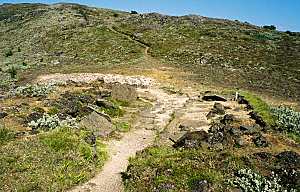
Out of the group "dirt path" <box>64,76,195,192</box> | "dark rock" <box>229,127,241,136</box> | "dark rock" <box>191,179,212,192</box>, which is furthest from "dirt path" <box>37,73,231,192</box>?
"dark rock" <box>191,179,212,192</box>

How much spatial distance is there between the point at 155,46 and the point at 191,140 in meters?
63.5

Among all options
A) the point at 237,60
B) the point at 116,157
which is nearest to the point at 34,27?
the point at 237,60

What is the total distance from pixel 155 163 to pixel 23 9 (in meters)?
129

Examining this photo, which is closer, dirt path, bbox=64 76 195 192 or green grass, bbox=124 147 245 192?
green grass, bbox=124 147 245 192

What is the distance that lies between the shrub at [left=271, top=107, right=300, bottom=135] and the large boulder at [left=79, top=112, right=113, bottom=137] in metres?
12.5

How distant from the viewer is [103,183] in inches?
911

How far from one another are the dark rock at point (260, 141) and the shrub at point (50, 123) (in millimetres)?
11405

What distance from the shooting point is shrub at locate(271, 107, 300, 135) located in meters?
33.8

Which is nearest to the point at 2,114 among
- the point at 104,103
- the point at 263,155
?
the point at 104,103

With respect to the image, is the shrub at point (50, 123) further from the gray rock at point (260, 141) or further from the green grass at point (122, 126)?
the gray rock at point (260, 141)

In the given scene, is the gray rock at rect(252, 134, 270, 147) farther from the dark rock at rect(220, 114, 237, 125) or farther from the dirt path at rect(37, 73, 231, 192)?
the dark rock at rect(220, 114, 237, 125)

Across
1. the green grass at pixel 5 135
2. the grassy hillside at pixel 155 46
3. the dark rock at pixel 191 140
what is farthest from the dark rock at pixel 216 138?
the grassy hillside at pixel 155 46

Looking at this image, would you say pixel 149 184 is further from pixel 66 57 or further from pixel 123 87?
pixel 66 57

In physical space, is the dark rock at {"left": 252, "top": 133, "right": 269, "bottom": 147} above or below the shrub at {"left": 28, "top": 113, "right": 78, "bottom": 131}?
above
